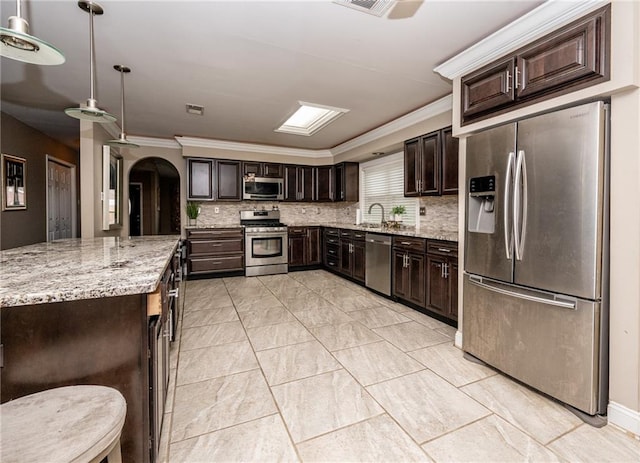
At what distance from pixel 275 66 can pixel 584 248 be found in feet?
8.81

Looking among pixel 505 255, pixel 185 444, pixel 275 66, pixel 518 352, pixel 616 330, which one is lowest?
pixel 185 444

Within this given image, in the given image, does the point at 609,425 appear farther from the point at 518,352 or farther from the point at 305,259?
the point at 305,259

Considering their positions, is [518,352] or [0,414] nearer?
[0,414]

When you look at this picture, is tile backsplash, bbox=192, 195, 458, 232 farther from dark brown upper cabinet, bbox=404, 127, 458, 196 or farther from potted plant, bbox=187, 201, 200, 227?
dark brown upper cabinet, bbox=404, 127, 458, 196

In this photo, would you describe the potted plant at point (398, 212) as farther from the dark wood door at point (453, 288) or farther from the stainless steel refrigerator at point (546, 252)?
the stainless steel refrigerator at point (546, 252)

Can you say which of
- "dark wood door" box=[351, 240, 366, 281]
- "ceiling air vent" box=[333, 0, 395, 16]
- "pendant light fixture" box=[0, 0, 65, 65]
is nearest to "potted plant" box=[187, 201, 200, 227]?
"dark wood door" box=[351, 240, 366, 281]

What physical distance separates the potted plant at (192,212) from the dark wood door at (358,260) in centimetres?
290

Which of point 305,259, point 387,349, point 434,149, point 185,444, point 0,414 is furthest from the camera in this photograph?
point 305,259

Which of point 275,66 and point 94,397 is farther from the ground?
point 275,66

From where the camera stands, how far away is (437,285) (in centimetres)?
328

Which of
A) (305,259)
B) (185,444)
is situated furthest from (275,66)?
(305,259)

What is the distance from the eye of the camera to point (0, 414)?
0.90m

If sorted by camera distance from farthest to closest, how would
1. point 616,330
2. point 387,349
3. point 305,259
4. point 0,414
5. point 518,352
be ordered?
1. point 305,259
2. point 387,349
3. point 518,352
4. point 616,330
5. point 0,414

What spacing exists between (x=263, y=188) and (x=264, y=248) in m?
1.17
